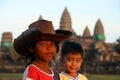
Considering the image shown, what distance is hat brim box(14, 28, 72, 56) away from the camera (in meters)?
4.13

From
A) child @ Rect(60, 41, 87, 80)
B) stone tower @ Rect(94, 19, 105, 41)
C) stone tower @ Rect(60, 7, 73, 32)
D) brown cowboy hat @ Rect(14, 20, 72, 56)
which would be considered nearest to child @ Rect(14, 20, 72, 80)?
brown cowboy hat @ Rect(14, 20, 72, 56)

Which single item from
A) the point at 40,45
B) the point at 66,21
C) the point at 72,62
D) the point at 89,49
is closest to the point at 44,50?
the point at 40,45

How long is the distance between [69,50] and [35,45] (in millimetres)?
615

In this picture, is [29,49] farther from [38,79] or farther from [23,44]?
[38,79]

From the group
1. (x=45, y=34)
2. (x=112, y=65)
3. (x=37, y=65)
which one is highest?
(x=45, y=34)

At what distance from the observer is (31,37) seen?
13.7 ft

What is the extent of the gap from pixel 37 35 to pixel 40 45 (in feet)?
0.49

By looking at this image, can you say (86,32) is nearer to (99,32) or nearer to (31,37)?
(99,32)

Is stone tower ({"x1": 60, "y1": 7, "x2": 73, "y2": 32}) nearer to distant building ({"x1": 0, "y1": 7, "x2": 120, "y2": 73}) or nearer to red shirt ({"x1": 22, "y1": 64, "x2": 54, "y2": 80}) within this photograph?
distant building ({"x1": 0, "y1": 7, "x2": 120, "y2": 73})

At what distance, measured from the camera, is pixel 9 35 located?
105 meters

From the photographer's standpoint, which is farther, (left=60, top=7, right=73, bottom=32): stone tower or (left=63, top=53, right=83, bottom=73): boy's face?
(left=60, top=7, right=73, bottom=32): stone tower

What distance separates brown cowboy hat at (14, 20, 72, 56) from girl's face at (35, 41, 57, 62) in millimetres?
60

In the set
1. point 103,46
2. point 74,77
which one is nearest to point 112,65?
point 103,46

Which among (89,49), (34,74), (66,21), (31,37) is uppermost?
(66,21)
